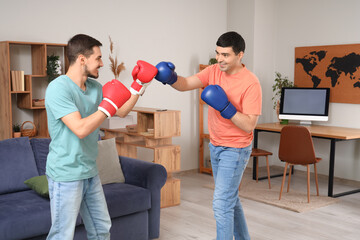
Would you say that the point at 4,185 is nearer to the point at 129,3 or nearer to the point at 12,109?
the point at 12,109

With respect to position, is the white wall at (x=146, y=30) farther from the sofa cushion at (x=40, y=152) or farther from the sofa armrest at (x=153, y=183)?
the sofa armrest at (x=153, y=183)

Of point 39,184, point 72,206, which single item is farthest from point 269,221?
point 72,206

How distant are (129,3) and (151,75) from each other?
9.86 ft

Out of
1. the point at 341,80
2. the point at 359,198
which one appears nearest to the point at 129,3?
the point at 341,80

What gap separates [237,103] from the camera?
2682 mm

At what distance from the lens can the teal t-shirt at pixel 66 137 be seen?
2.02m

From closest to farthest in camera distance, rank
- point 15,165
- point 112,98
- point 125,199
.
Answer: point 112,98
point 125,199
point 15,165

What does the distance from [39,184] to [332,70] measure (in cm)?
398

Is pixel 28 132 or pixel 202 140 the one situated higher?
pixel 28 132

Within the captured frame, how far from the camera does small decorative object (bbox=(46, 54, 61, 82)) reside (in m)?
4.18

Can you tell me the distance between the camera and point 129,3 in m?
5.21

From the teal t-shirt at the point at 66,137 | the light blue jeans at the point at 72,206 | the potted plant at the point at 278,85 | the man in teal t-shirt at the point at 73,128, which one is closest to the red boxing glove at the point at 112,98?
the man in teal t-shirt at the point at 73,128

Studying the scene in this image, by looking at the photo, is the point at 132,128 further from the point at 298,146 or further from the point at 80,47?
the point at 80,47

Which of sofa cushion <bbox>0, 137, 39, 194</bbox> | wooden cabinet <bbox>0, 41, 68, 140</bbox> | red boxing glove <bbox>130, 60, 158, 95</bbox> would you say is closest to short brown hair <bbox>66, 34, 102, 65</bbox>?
red boxing glove <bbox>130, 60, 158, 95</bbox>
